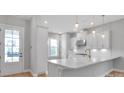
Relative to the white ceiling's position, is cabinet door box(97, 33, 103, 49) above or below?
below

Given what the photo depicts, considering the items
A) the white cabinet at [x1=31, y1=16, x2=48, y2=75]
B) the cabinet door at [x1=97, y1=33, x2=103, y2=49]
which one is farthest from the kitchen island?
the cabinet door at [x1=97, y1=33, x2=103, y2=49]

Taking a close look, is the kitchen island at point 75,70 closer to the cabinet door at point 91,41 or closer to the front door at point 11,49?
the front door at point 11,49

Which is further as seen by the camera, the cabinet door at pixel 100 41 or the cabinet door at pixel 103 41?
the cabinet door at pixel 100 41

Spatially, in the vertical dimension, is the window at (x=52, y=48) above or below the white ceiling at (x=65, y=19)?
below

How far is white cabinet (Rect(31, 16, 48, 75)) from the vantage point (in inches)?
55.8

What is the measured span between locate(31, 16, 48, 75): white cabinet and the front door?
20cm

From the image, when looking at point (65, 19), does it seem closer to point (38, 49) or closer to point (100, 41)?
point (38, 49)

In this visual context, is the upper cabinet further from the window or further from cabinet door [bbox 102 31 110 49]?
the window

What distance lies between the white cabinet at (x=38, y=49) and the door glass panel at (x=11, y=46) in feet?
0.80

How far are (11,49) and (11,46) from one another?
48 millimetres

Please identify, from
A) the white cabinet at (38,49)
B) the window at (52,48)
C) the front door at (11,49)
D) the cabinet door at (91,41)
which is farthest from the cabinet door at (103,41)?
the front door at (11,49)

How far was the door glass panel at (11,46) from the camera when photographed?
1227 mm
